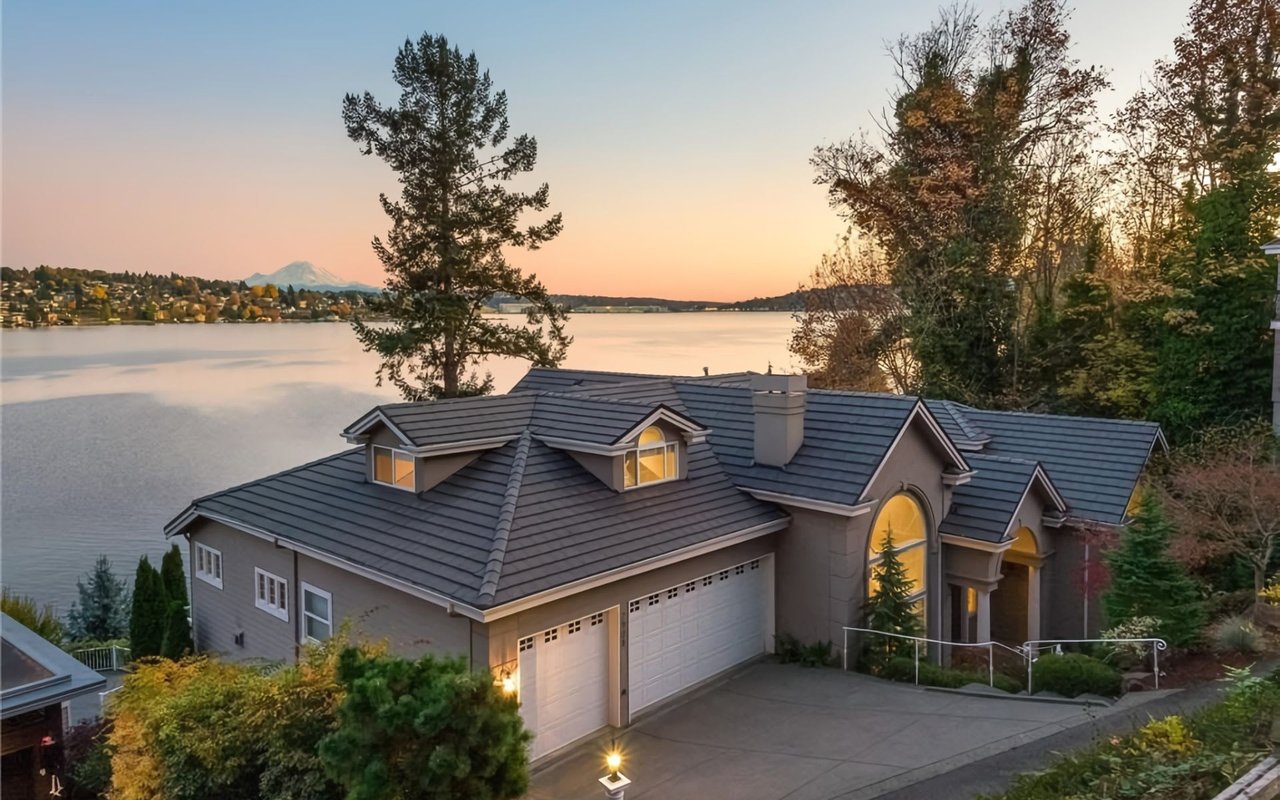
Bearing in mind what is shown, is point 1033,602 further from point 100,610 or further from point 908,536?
point 100,610

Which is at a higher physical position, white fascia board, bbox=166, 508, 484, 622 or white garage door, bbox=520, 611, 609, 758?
white fascia board, bbox=166, 508, 484, 622

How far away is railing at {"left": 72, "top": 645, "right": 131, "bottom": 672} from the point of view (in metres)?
23.4

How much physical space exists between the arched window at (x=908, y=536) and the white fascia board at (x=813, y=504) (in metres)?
0.98

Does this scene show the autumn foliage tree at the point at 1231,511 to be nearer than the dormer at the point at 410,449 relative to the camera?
No

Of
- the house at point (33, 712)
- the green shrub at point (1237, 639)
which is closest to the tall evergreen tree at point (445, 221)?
the house at point (33, 712)

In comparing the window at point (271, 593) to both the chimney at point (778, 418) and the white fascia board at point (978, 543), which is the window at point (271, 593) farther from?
the white fascia board at point (978, 543)

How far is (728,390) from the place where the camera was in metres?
17.9

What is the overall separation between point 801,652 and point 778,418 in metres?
4.46

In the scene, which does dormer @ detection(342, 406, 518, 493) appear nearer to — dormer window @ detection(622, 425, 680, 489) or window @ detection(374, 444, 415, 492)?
window @ detection(374, 444, 415, 492)

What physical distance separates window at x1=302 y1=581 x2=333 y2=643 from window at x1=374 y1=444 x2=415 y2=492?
7.18 ft

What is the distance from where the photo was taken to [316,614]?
13836 mm

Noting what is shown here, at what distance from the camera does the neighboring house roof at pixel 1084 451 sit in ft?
60.9

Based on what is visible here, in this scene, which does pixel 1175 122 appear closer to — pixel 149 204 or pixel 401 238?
pixel 401 238

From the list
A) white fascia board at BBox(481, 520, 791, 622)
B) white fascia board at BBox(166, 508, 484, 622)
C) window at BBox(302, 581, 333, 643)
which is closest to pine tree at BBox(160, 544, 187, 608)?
white fascia board at BBox(166, 508, 484, 622)
